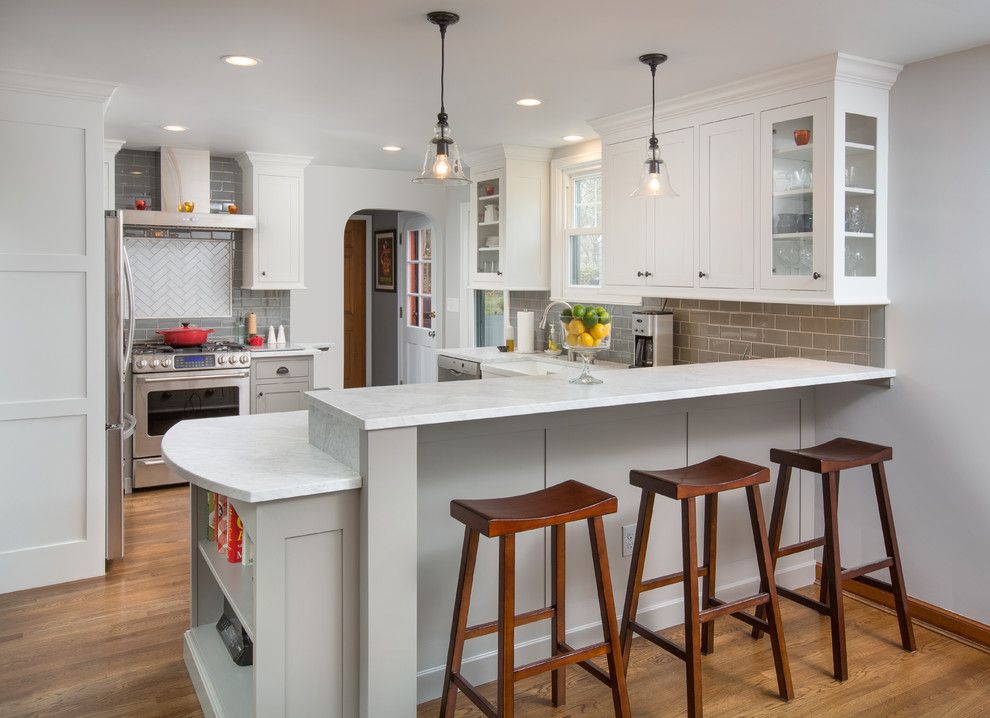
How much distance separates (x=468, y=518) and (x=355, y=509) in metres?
0.33

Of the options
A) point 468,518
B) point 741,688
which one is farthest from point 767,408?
point 468,518

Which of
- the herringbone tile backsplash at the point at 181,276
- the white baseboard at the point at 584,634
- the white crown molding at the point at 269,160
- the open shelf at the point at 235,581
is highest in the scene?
the white crown molding at the point at 269,160

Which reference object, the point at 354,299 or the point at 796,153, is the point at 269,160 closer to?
the point at 354,299

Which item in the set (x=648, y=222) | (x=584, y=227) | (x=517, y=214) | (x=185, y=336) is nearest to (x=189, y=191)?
(x=185, y=336)

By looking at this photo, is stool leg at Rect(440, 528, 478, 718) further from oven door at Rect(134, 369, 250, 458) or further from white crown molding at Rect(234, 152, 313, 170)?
white crown molding at Rect(234, 152, 313, 170)

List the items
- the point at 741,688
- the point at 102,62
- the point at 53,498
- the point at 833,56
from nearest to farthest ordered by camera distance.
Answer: the point at 741,688 → the point at 833,56 → the point at 102,62 → the point at 53,498

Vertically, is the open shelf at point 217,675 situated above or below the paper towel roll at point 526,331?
below

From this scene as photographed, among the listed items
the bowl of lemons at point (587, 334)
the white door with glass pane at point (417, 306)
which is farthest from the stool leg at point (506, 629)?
the white door with glass pane at point (417, 306)

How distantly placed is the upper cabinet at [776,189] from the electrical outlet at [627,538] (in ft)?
4.16

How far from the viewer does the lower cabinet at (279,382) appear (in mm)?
5957

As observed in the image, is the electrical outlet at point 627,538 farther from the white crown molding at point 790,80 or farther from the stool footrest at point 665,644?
the white crown molding at point 790,80

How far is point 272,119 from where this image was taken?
4.77 m

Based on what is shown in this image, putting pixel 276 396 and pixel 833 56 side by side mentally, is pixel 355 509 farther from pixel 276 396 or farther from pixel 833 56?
pixel 276 396

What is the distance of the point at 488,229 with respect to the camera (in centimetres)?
604
